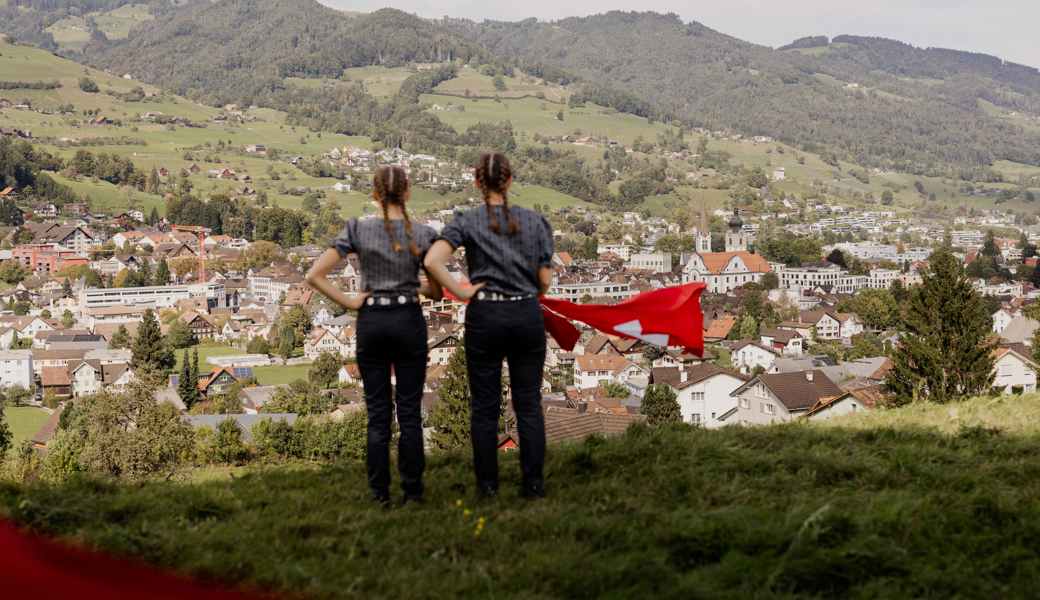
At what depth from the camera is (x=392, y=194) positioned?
490cm

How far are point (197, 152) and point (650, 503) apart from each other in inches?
6209

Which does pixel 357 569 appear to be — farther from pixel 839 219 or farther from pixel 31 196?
pixel 839 219

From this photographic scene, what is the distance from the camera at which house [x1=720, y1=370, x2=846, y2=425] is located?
4034 centimetres

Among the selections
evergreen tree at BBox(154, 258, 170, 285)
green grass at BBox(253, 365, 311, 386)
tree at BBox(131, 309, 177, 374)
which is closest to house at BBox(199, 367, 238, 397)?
green grass at BBox(253, 365, 311, 386)

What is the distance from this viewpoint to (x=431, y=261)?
4.91 m

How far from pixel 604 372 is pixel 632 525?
66412 mm

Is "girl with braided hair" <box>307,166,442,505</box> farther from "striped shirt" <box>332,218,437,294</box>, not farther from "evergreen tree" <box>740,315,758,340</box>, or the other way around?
"evergreen tree" <box>740,315,758,340</box>

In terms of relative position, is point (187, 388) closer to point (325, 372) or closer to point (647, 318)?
point (325, 372)

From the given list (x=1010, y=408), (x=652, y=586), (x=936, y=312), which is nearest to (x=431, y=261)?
(x=652, y=586)

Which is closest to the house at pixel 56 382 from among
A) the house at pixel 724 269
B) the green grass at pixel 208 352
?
the green grass at pixel 208 352

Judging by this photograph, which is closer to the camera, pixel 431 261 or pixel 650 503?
pixel 650 503

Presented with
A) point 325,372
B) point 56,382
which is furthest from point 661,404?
point 56,382

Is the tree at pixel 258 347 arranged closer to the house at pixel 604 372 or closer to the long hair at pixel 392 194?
the house at pixel 604 372

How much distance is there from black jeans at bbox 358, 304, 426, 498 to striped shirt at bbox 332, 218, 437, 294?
0.11 meters
